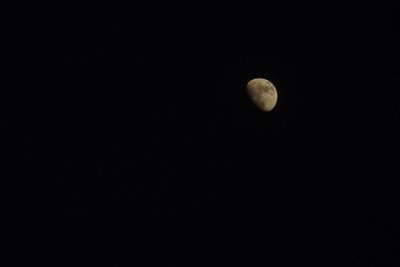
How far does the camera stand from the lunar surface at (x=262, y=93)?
292 centimetres

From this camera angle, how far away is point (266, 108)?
9.63 ft

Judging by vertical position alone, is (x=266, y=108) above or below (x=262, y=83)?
below

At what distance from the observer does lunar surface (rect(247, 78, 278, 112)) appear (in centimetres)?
292

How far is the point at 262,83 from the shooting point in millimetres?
3049

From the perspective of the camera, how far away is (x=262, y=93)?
2949 millimetres

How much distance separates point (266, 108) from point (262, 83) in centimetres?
29
